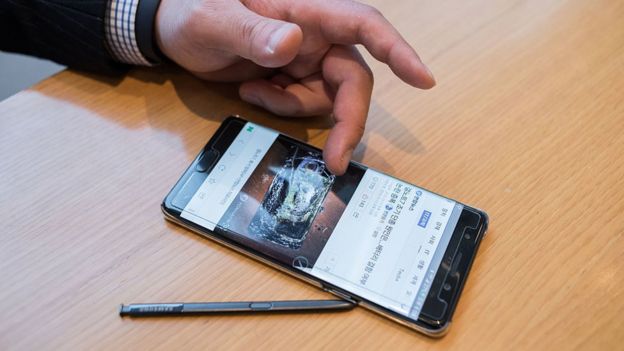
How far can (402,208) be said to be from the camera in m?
0.50

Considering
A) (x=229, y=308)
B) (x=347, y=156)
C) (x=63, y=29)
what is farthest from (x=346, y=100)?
(x=63, y=29)

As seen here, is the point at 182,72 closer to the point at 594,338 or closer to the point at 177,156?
the point at 177,156

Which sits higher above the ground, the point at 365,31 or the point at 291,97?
the point at 365,31

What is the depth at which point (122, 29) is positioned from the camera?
1.95 ft

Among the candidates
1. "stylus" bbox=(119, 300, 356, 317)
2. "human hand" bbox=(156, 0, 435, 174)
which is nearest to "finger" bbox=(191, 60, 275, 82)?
"human hand" bbox=(156, 0, 435, 174)

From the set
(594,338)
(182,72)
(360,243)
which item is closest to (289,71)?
(182,72)

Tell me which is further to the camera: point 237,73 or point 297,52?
point 237,73

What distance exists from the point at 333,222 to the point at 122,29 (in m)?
0.33

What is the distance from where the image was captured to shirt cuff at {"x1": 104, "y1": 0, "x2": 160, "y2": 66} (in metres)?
0.59

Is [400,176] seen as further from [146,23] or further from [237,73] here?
[146,23]

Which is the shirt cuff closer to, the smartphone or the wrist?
the wrist

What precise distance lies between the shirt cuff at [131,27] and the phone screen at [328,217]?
0.17 m

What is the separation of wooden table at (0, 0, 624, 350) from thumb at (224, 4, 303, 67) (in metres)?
0.11

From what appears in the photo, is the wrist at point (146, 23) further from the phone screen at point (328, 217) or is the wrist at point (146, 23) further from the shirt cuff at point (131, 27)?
the phone screen at point (328, 217)
